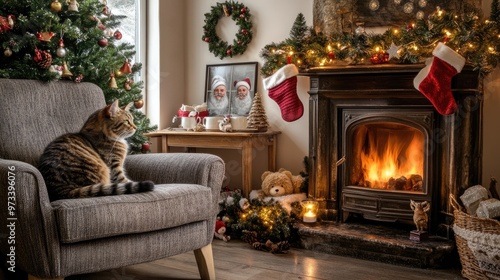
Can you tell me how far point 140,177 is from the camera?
2701 millimetres

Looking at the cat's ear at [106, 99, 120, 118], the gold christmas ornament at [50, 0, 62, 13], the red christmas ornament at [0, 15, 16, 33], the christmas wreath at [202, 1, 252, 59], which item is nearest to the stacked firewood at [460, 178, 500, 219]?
the cat's ear at [106, 99, 120, 118]

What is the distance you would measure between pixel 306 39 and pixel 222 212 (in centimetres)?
133

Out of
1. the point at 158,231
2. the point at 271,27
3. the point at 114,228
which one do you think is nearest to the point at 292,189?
the point at 271,27

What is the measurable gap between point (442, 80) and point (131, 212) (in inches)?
71.5

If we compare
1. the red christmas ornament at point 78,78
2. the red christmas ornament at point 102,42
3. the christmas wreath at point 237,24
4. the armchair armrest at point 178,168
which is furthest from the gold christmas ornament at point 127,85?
the christmas wreath at point 237,24

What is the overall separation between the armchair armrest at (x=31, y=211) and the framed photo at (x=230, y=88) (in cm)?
226

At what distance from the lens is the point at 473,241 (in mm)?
2562

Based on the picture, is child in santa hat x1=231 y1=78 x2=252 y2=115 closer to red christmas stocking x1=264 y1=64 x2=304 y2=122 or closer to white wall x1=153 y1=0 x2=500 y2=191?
white wall x1=153 y1=0 x2=500 y2=191

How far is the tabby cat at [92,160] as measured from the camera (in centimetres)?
217

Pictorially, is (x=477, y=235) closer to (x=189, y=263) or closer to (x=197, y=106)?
(x=189, y=263)

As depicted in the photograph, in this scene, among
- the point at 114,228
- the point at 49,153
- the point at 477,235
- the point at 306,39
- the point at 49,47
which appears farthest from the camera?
the point at 306,39

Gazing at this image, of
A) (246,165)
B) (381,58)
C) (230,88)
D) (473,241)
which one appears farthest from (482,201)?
(230,88)

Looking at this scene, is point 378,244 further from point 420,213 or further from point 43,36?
point 43,36

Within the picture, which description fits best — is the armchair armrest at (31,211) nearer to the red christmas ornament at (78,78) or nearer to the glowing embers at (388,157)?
the red christmas ornament at (78,78)
